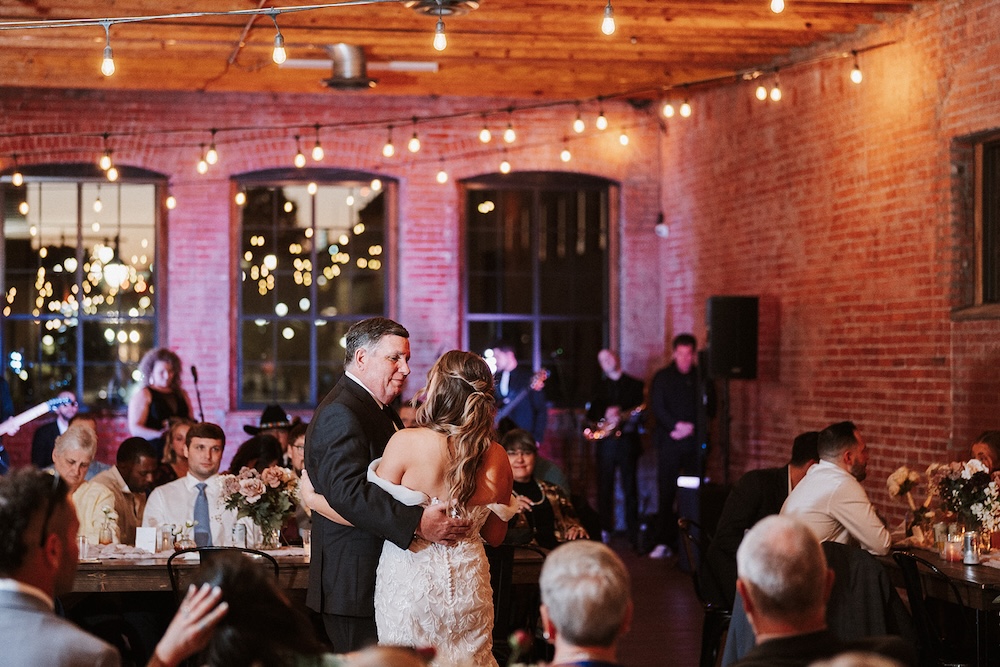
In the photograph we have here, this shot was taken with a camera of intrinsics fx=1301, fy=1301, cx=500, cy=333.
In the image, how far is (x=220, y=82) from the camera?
11422mm

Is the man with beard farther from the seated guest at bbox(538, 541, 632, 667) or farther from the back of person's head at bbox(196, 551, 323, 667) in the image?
the back of person's head at bbox(196, 551, 323, 667)

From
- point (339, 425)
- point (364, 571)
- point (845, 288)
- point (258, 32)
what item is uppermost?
point (258, 32)

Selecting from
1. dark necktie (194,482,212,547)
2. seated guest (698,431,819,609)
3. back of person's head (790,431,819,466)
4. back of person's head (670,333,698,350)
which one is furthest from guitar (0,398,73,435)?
back of person's head (790,431,819,466)

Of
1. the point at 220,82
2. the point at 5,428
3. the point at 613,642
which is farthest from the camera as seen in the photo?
the point at 220,82

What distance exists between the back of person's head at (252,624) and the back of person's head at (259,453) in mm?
5193

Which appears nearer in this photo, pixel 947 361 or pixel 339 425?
pixel 339 425

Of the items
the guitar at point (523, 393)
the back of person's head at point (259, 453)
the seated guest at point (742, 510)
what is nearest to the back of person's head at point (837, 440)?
the seated guest at point (742, 510)

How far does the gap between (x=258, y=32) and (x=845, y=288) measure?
4571 millimetres

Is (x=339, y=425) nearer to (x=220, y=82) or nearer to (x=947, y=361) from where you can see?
(x=947, y=361)

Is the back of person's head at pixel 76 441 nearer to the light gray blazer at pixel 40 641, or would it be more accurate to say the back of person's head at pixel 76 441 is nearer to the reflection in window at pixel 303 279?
the light gray blazer at pixel 40 641

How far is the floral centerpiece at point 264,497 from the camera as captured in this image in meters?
6.08

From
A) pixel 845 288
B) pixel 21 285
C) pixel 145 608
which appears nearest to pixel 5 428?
pixel 21 285

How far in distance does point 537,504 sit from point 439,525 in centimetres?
286

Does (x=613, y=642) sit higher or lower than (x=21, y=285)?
lower
